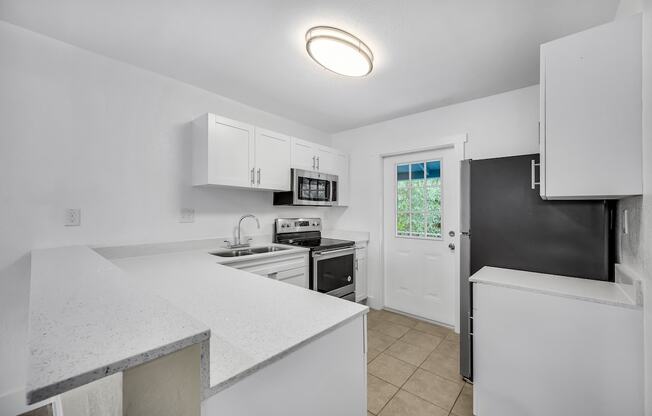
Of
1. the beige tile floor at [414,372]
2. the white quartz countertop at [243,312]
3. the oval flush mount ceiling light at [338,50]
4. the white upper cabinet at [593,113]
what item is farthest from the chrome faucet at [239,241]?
the white upper cabinet at [593,113]

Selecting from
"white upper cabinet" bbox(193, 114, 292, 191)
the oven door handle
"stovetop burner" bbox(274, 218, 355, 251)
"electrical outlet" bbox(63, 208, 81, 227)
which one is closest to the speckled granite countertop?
"electrical outlet" bbox(63, 208, 81, 227)

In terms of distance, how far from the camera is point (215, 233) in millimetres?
2605

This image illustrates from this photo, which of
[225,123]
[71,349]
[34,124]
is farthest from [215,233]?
[71,349]

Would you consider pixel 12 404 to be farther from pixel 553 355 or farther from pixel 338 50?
pixel 553 355

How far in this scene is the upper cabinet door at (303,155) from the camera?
2.98m

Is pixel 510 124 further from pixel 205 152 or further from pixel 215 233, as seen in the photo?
pixel 215 233

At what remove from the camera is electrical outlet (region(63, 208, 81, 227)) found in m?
1.82

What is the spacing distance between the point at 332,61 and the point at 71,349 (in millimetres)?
1857

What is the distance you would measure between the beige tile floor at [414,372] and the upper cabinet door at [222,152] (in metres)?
1.95

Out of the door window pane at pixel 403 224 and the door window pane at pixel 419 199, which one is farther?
the door window pane at pixel 403 224

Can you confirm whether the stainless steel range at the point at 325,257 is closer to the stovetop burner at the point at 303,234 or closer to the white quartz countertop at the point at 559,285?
the stovetop burner at the point at 303,234

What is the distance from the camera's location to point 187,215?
7.91ft

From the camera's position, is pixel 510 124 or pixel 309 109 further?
pixel 309 109

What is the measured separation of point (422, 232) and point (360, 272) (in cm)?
90
